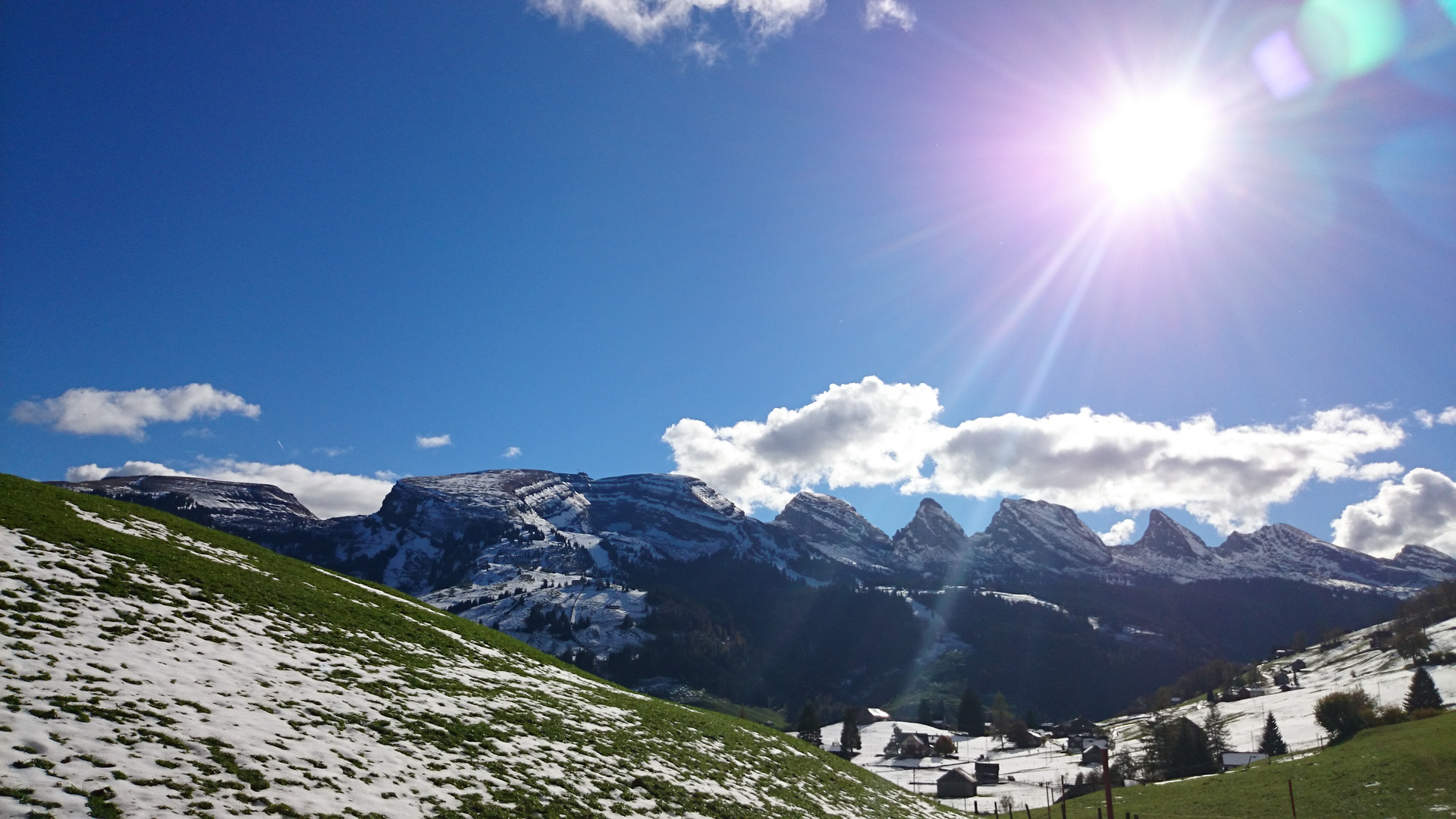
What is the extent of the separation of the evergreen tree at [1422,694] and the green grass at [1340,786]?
5013 centimetres

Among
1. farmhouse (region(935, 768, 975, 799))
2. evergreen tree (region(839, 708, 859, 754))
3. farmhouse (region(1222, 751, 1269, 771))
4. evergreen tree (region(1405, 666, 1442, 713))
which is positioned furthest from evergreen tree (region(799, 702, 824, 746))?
evergreen tree (region(1405, 666, 1442, 713))

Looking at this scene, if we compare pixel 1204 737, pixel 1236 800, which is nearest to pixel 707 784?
pixel 1236 800

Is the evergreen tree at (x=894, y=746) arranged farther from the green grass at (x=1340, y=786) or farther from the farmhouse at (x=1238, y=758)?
the green grass at (x=1340, y=786)

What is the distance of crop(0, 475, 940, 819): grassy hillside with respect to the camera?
1603cm

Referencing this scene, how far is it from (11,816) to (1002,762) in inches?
7533

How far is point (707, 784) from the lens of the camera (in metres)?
28.9

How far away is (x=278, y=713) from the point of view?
2116 centimetres

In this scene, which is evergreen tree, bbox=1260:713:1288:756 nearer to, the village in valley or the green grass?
the village in valley

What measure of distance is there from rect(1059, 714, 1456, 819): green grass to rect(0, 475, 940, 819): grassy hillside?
144ft

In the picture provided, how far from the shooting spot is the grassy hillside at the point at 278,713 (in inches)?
631

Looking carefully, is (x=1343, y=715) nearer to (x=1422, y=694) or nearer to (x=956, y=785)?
(x=1422, y=694)

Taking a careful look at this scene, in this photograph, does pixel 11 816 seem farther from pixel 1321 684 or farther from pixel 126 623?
pixel 1321 684

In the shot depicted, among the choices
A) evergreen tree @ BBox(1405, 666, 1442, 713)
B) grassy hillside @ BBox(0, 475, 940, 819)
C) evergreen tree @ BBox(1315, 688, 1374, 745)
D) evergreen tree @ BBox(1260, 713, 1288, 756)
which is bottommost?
grassy hillside @ BBox(0, 475, 940, 819)

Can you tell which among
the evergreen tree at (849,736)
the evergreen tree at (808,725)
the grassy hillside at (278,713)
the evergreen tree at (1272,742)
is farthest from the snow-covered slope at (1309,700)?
the grassy hillside at (278,713)
